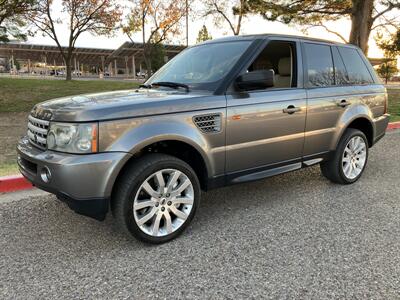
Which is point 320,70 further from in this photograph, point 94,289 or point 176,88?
point 94,289

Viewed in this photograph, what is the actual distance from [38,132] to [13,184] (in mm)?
1802

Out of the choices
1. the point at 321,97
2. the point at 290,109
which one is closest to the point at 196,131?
the point at 290,109

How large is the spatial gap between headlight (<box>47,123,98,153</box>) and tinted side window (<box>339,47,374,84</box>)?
3580 millimetres

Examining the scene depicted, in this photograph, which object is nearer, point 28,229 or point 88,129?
point 88,129

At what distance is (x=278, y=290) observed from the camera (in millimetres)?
2674

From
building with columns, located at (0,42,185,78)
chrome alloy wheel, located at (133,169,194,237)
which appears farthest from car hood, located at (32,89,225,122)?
building with columns, located at (0,42,185,78)

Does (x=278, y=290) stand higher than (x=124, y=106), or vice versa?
(x=124, y=106)

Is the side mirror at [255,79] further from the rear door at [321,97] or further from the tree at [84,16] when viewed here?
the tree at [84,16]

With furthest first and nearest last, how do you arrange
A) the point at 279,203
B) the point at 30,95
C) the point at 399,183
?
the point at 30,95 → the point at 399,183 → the point at 279,203

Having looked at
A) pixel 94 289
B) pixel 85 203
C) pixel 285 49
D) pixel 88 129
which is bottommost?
pixel 94 289

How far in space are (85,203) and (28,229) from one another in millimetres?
1092

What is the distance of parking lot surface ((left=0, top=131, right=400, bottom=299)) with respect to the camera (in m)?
2.69

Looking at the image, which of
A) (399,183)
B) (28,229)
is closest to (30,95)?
(28,229)

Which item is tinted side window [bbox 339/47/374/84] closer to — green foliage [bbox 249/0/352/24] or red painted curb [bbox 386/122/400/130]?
red painted curb [bbox 386/122/400/130]
